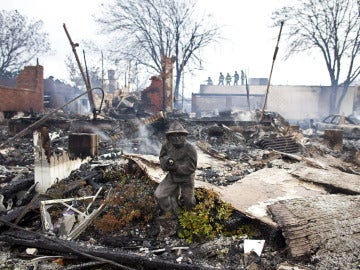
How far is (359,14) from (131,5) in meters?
19.2

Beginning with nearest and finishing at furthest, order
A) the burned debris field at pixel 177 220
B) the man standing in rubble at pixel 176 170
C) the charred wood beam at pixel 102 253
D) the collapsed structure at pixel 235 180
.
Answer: the charred wood beam at pixel 102 253, the burned debris field at pixel 177 220, the collapsed structure at pixel 235 180, the man standing in rubble at pixel 176 170

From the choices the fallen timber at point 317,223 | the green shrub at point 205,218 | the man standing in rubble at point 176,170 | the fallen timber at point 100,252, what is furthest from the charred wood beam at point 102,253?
the fallen timber at point 317,223

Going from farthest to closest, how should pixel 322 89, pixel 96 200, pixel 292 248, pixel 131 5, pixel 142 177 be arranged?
pixel 322 89
pixel 131 5
pixel 142 177
pixel 96 200
pixel 292 248

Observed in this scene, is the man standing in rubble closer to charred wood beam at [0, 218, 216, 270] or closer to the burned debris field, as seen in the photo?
the burned debris field

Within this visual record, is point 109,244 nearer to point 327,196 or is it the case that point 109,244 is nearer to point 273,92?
point 327,196

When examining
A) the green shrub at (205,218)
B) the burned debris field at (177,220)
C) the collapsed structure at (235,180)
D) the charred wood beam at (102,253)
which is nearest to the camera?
the charred wood beam at (102,253)

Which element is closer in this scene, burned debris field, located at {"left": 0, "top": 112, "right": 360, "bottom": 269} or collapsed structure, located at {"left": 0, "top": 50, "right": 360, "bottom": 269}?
burned debris field, located at {"left": 0, "top": 112, "right": 360, "bottom": 269}

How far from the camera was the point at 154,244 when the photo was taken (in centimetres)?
389

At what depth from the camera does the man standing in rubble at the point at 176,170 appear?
4082 millimetres

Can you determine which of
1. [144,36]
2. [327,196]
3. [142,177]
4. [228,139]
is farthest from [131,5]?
[327,196]

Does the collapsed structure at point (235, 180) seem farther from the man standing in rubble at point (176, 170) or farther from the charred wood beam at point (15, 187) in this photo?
the man standing in rubble at point (176, 170)

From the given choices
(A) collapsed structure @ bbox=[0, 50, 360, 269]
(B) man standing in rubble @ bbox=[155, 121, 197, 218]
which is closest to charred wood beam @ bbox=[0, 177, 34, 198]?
(A) collapsed structure @ bbox=[0, 50, 360, 269]

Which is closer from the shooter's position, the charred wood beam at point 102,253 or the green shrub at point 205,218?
the charred wood beam at point 102,253

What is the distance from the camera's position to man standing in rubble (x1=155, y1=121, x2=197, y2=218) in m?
4.08
